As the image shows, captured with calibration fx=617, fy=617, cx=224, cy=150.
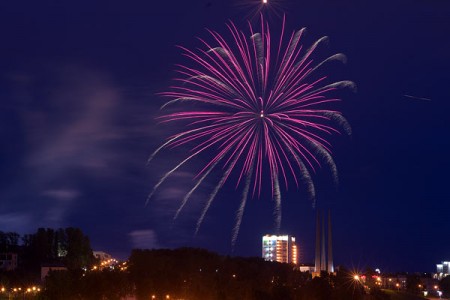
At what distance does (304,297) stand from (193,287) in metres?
12.0

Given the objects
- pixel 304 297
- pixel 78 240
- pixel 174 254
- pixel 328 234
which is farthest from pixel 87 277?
pixel 328 234

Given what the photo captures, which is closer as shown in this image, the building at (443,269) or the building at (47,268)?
the building at (47,268)

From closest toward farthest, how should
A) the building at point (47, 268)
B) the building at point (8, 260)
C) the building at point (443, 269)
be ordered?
the building at point (47, 268) < the building at point (8, 260) < the building at point (443, 269)

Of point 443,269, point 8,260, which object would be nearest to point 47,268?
point 8,260

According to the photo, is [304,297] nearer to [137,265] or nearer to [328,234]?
[137,265]

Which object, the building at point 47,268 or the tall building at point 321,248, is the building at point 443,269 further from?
the building at point 47,268

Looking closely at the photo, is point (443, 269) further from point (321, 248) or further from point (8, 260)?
point (8, 260)

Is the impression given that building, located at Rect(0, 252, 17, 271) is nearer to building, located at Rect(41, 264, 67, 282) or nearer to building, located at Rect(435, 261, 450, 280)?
building, located at Rect(41, 264, 67, 282)

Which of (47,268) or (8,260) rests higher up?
(8,260)

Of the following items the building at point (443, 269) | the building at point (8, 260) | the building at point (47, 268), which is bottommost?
the building at point (443, 269)

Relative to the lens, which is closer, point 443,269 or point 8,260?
point 8,260

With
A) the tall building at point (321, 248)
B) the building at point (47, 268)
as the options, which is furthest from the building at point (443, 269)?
the building at point (47, 268)

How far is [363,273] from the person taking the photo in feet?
477

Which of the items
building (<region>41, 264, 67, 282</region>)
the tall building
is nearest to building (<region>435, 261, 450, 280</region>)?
the tall building
